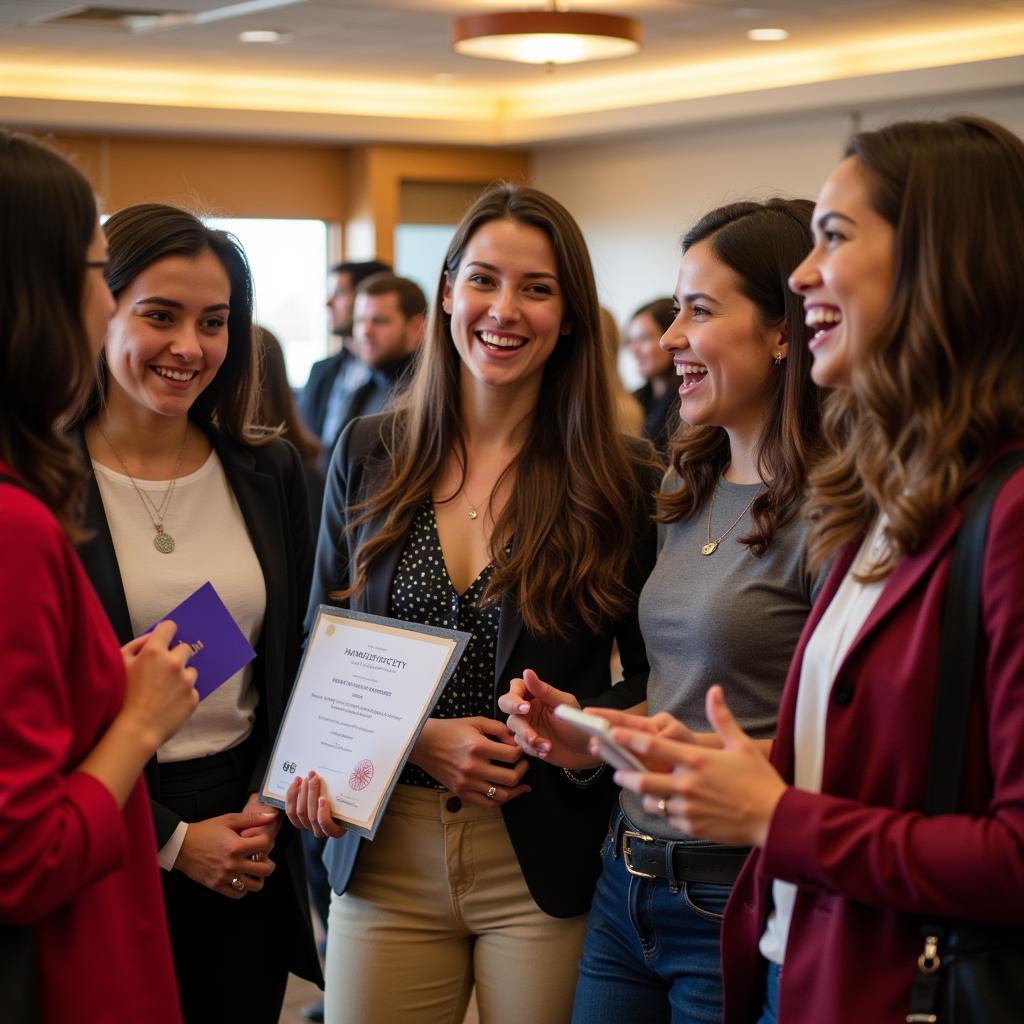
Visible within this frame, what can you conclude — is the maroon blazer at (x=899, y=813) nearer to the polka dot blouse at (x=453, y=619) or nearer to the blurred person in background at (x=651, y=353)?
the polka dot blouse at (x=453, y=619)

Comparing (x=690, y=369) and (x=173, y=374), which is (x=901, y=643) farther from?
(x=173, y=374)

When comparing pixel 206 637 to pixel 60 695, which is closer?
pixel 60 695

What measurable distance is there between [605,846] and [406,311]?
4.86 m

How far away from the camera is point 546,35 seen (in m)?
7.37

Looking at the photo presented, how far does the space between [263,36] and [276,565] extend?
24.0 feet

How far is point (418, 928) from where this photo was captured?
2266 millimetres

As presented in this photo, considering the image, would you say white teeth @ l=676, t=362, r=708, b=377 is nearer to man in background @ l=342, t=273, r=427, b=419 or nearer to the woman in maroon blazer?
the woman in maroon blazer

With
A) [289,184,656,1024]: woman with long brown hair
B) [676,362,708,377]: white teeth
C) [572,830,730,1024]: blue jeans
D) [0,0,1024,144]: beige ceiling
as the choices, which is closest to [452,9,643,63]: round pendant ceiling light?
[0,0,1024,144]: beige ceiling

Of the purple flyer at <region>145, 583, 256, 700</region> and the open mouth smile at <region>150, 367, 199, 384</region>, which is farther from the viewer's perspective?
the open mouth smile at <region>150, 367, 199, 384</region>

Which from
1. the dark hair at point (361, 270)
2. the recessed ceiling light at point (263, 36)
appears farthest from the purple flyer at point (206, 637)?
the recessed ceiling light at point (263, 36)

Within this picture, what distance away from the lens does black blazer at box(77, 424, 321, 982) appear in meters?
2.41

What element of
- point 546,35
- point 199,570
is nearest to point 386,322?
point 546,35

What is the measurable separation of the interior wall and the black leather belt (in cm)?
823

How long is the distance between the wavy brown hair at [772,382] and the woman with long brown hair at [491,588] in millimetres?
182
